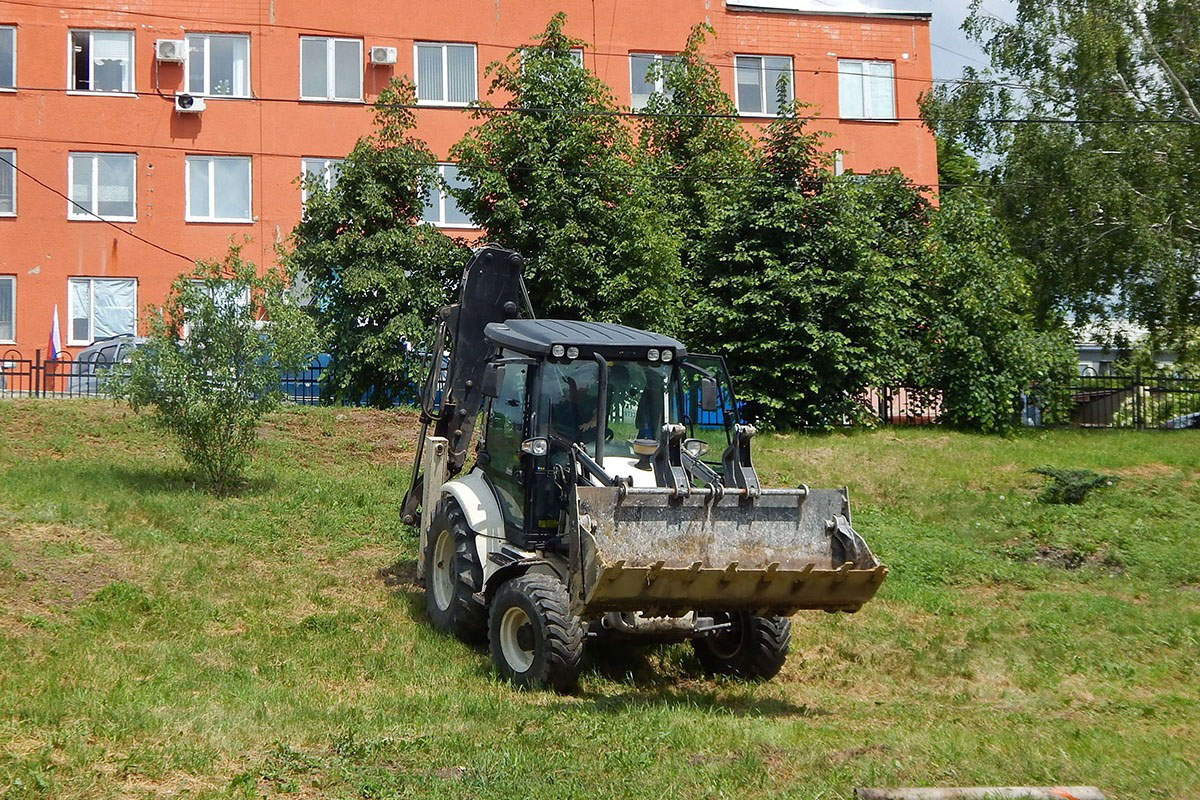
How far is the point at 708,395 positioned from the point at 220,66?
2601 cm

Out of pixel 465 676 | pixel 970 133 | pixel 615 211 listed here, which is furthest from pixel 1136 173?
pixel 465 676

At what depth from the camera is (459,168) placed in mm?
23266

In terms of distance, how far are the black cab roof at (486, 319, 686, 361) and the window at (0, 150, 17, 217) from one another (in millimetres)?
24981

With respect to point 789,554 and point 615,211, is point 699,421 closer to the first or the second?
point 789,554

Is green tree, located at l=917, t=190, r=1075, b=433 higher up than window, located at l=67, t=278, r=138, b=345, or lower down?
lower down

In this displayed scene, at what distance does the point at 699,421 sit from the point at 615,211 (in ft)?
41.3

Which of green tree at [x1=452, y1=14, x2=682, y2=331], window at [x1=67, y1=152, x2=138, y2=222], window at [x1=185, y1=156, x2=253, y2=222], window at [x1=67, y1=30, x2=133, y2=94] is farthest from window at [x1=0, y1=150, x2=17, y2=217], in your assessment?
green tree at [x1=452, y1=14, x2=682, y2=331]

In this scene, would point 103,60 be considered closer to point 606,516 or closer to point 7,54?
point 7,54

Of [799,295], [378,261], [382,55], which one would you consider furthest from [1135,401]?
[382,55]

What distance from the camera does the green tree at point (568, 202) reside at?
22.6 m

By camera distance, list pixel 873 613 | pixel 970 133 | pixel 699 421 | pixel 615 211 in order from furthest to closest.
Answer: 1. pixel 970 133
2. pixel 615 211
3. pixel 873 613
4. pixel 699 421

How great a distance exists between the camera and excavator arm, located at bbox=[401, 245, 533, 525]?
12.3 meters

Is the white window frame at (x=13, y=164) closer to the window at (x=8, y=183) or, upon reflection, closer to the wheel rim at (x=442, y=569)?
the window at (x=8, y=183)

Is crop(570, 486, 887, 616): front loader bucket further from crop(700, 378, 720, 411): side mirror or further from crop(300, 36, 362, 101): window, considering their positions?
crop(300, 36, 362, 101): window
